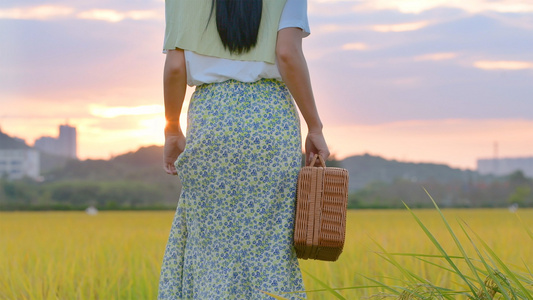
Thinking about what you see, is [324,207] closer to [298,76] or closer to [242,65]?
[298,76]

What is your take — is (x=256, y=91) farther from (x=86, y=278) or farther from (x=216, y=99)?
(x=86, y=278)

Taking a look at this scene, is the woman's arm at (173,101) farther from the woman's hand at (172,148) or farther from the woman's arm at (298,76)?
the woman's arm at (298,76)

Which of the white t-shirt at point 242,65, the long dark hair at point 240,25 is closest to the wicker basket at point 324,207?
the white t-shirt at point 242,65

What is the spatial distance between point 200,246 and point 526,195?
45.1 metres

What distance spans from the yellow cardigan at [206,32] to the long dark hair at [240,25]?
0.07ft

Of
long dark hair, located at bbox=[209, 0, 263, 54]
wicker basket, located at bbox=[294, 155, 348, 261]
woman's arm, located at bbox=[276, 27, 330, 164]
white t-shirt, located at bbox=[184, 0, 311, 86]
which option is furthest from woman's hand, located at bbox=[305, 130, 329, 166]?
long dark hair, located at bbox=[209, 0, 263, 54]

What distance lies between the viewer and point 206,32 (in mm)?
2461

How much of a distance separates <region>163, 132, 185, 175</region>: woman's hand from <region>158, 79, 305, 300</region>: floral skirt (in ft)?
0.27

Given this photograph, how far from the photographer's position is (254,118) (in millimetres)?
2428

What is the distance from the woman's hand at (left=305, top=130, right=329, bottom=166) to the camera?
248 centimetres

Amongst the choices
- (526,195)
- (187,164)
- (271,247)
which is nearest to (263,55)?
(187,164)

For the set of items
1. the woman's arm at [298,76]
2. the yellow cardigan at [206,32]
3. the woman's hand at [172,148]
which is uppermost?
the yellow cardigan at [206,32]

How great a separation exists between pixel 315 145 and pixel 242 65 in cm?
42

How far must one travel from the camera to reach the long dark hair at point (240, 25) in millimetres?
2418
